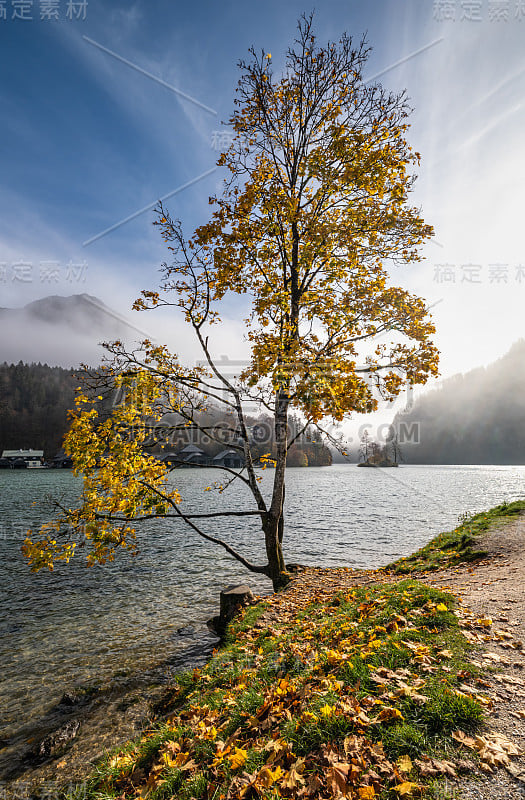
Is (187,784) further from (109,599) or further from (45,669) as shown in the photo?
(109,599)

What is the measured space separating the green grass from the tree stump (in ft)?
19.0

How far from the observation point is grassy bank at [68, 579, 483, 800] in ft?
11.2

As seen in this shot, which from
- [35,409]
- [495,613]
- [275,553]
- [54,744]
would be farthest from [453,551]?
[35,409]

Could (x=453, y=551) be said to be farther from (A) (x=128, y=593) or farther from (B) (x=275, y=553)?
(A) (x=128, y=593)

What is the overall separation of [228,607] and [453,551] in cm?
897

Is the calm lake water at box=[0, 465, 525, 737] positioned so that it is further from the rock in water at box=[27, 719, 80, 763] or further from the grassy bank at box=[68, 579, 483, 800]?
the grassy bank at box=[68, 579, 483, 800]

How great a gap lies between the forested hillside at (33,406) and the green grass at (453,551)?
148 meters

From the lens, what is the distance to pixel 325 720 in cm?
404

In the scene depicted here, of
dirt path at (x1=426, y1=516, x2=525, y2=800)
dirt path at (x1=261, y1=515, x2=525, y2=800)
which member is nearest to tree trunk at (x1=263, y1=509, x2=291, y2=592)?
dirt path at (x1=261, y1=515, x2=525, y2=800)

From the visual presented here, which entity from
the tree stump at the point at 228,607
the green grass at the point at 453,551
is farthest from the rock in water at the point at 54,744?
the green grass at the point at 453,551

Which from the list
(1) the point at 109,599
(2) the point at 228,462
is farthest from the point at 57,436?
(1) the point at 109,599

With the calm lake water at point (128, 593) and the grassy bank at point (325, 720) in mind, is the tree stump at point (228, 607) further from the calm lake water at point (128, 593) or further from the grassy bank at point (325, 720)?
the grassy bank at point (325, 720)

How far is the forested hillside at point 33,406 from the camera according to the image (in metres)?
146

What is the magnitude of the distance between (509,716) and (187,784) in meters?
3.55
